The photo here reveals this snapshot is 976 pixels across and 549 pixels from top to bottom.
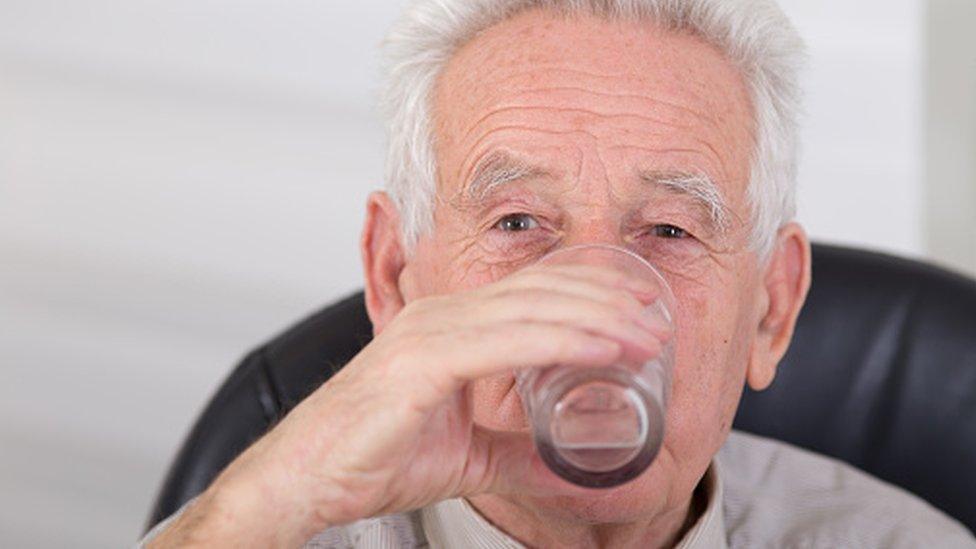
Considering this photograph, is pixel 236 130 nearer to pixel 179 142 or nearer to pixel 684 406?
pixel 179 142

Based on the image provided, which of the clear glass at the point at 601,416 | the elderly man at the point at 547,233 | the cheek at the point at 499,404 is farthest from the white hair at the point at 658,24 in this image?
the clear glass at the point at 601,416

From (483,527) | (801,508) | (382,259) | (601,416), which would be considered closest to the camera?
(601,416)

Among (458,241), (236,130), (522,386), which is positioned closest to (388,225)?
(458,241)

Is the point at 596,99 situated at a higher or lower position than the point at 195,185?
higher

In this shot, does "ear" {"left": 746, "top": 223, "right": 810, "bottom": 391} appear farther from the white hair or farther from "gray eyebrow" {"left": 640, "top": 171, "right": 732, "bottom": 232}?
"gray eyebrow" {"left": 640, "top": 171, "right": 732, "bottom": 232}

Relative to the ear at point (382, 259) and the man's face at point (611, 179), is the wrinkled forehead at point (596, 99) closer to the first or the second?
the man's face at point (611, 179)

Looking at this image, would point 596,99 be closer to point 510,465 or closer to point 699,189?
point 699,189

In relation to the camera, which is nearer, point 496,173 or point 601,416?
point 601,416

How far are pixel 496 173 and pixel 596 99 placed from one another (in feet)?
0.39

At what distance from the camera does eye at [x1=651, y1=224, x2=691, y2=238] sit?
1.77 meters

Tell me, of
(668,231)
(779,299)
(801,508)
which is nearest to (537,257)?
(668,231)

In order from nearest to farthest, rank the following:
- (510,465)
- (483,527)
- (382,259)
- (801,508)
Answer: (510,465)
(483,527)
(382,259)
(801,508)

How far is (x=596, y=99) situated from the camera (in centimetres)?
175

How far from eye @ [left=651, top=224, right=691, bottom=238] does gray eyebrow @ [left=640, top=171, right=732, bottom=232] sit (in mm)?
31
